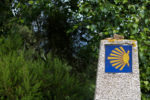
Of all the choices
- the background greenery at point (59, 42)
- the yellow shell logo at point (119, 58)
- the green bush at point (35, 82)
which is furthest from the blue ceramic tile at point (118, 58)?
the green bush at point (35, 82)

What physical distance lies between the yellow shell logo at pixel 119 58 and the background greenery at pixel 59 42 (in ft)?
2.25

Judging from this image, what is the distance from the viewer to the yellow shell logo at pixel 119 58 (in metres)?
2.88

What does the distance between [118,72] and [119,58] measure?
0.55 feet

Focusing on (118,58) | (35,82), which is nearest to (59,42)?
(35,82)

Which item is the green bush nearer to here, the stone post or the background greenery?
the background greenery

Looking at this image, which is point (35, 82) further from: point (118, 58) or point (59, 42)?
point (59, 42)

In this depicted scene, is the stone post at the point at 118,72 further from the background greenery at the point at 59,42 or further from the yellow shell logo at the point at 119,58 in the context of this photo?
the background greenery at the point at 59,42

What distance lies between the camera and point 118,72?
9.41ft

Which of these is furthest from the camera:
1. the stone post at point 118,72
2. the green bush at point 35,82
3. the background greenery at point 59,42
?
the background greenery at point 59,42

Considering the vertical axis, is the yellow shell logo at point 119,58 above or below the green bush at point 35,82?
above

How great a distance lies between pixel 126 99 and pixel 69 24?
2805 millimetres

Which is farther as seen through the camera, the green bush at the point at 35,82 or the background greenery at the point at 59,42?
the background greenery at the point at 59,42

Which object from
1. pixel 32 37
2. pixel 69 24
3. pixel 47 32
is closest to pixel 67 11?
pixel 69 24

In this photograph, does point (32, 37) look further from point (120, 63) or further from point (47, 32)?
point (120, 63)
